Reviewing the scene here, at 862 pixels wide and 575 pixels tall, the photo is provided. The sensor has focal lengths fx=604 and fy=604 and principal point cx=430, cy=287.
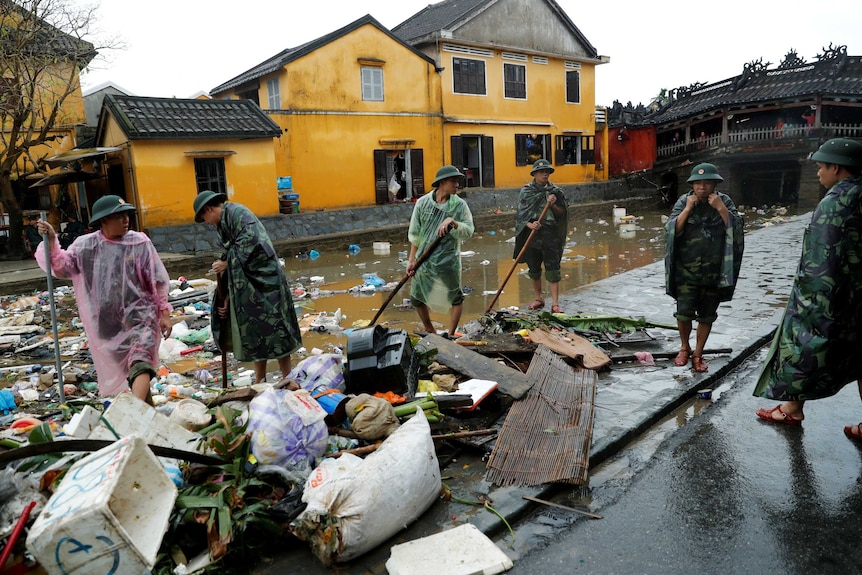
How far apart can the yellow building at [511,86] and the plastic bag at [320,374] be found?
65.7ft

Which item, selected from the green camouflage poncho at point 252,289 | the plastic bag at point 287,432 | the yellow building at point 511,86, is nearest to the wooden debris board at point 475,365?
the green camouflage poncho at point 252,289

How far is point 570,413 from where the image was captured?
416 centimetres

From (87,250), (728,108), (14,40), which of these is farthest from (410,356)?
→ (728,108)

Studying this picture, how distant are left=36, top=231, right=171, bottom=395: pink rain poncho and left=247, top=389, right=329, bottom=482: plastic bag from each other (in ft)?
4.98

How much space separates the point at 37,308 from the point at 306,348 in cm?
575

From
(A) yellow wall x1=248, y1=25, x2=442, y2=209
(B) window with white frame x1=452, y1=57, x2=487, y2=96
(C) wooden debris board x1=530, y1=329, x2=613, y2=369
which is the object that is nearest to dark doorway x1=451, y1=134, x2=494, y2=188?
(B) window with white frame x1=452, y1=57, x2=487, y2=96

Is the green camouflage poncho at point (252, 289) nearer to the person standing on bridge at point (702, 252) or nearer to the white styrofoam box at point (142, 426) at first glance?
the white styrofoam box at point (142, 426)

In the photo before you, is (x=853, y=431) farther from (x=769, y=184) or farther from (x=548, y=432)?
(x=769, y=184)

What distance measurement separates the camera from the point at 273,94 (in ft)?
67.6

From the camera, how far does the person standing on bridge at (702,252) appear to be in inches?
199

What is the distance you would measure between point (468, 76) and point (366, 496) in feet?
76.1

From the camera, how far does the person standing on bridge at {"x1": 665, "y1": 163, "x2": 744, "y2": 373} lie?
5.05 meters

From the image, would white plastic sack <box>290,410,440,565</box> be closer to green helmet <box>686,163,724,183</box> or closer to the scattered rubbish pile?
the scattered rubbish pile

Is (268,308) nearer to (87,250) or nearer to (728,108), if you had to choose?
(87,250)
